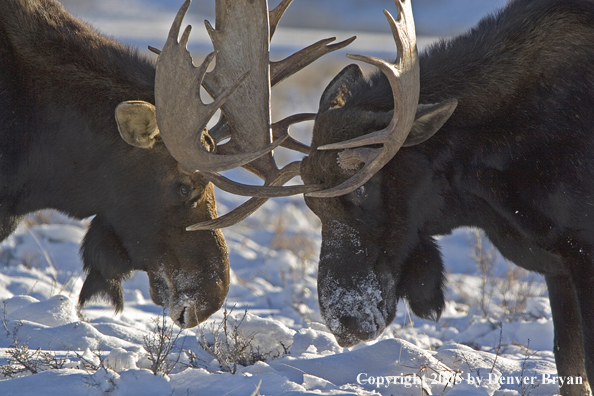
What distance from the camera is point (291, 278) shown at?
7332 mm

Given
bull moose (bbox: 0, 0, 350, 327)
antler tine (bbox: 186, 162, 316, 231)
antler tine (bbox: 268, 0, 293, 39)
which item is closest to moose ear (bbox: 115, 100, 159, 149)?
bull moose (bbox: 0, 0, 350, 327)

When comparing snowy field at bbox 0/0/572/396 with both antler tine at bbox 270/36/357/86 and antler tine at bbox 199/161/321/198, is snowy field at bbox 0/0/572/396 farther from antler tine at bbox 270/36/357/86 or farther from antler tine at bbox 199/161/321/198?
antler tine at bbox 270/36/357/86

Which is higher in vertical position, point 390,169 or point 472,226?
point 390,169

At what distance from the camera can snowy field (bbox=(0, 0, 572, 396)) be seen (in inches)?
146

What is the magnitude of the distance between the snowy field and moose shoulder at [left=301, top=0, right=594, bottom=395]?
12.3 inches

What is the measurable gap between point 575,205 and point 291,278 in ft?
12.5

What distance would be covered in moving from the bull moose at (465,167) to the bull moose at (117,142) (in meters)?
0.43

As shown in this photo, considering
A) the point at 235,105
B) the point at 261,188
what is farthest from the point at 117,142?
the point at 261,188

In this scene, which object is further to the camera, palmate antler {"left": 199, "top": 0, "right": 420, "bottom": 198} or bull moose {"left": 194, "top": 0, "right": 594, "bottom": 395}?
bull moose {"left": 194, "top": 0, "right": 594, "bottom": 395}

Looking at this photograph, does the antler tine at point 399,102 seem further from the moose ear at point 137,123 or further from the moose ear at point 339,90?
the moose ear at point 137,123

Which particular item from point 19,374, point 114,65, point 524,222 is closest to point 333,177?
point 524,222

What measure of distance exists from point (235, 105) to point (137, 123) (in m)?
0.60

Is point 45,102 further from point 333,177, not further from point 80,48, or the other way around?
point 333,177

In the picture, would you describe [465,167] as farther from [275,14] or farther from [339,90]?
[275,14]
